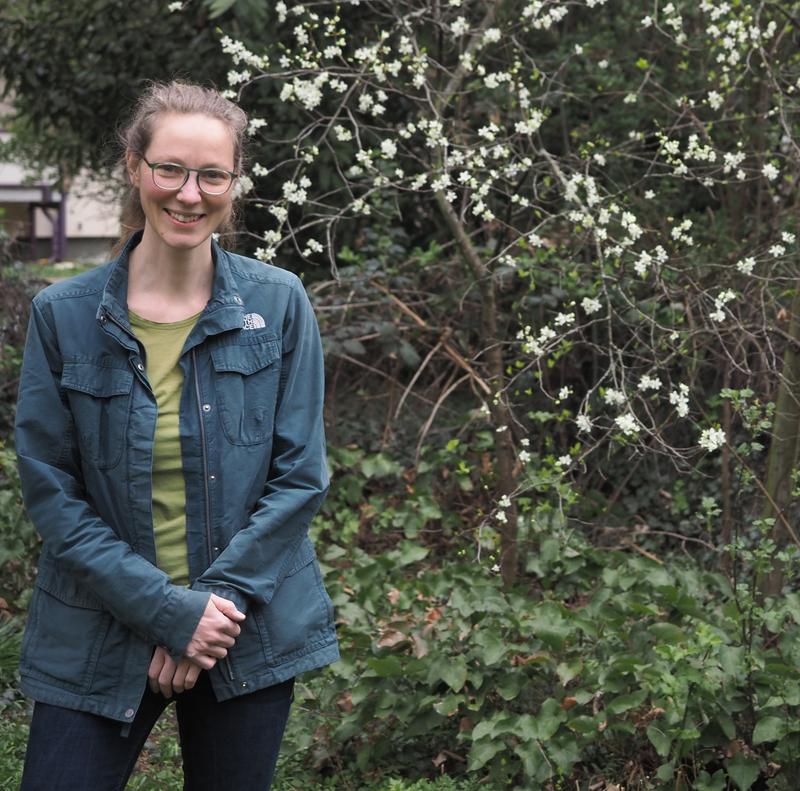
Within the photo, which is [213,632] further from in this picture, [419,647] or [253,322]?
[419,647]

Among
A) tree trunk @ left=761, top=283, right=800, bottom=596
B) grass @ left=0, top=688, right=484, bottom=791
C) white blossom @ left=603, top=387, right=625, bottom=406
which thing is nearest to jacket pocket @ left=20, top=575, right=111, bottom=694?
grass @ left=0, top=688, right=484, bottom=791

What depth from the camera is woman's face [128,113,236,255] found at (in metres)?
2.33

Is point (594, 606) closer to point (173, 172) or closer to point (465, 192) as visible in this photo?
point (465, 192)

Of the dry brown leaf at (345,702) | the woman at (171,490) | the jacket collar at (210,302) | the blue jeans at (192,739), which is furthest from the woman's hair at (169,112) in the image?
the dry brown leaf at (345,702)

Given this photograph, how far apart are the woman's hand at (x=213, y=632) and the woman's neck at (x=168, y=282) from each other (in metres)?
0.58

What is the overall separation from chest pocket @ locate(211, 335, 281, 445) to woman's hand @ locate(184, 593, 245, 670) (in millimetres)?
318

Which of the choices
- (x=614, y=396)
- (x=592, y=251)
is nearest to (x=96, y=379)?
(x=614, y=396)

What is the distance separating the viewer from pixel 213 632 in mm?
2242

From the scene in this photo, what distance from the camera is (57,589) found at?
2.33m

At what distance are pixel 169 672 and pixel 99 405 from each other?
0.53 m

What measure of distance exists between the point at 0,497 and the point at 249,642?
2.92 m

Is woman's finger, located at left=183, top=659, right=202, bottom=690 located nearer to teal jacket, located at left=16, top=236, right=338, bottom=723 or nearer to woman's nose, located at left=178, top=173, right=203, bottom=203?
teal jacket, located at left=16, top=236, right=338, bottom=723

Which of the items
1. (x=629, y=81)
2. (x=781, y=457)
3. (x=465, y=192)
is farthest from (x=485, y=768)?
(x=629, y=81)

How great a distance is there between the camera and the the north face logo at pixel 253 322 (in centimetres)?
240
